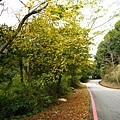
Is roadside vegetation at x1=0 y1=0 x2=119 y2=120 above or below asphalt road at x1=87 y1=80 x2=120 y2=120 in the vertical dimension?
above

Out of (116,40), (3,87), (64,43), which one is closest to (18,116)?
(3,87)

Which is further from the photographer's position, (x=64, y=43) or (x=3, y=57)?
(x=3, y=57)

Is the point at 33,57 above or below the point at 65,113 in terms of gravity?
Answer: above

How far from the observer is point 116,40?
39219 millimetres

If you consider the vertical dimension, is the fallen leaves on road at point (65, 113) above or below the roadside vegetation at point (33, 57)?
below

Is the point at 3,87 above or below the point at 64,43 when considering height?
below

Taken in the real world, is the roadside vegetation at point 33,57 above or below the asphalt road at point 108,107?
above

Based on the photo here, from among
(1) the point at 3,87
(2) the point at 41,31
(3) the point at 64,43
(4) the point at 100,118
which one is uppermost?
(2) the point at 41,31

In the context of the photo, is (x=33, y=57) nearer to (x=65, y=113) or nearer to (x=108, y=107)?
(x=65, y=113)

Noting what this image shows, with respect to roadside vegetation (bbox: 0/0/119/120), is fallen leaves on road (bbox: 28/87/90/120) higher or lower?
lower

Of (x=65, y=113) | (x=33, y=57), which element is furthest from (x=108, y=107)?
(x=33, y=57)

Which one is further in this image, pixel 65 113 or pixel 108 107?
pixel 108 107

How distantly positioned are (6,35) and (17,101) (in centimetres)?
333

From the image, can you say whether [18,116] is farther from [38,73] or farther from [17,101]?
[38,73]
